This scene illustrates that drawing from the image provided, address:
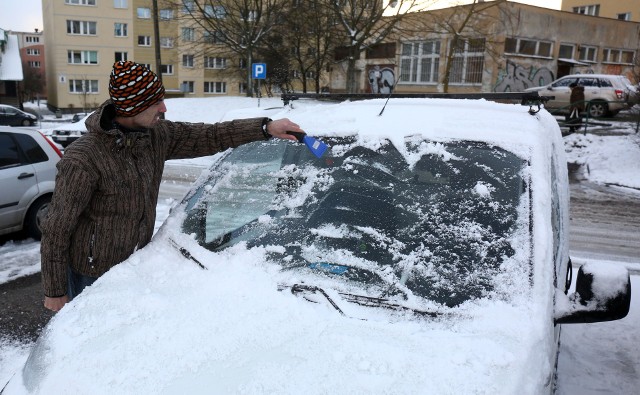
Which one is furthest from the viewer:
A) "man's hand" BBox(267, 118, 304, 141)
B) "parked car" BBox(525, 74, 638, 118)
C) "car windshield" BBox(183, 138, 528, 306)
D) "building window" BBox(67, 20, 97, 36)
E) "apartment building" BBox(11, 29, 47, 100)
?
"apartment building" BBox(11, 29, 47, 100)

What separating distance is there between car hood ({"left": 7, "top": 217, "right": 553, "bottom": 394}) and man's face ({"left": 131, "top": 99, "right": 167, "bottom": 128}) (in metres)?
0.79

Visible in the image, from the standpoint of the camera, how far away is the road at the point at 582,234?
4.66 m

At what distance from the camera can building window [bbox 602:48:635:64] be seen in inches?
1272

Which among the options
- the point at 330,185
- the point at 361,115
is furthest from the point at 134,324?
the point at 361,115

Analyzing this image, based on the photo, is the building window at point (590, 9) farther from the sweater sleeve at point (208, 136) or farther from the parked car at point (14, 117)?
the sweater sleeve at point (208, 136)

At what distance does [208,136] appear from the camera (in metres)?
2.72

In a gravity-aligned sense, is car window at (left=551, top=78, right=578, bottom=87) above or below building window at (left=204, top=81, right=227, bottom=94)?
above

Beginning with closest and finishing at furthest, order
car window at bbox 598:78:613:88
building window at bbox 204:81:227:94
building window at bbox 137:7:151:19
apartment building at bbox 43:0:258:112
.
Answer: car window at bbox 598:78:613:88 → apartment building at bbox 43:0:258:112 → building window at bbox 137:7:151:19 → building window at bbox 204:81:227:94

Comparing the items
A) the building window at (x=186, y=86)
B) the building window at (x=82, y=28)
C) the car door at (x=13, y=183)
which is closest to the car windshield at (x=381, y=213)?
the car door at (x=13, y=183)

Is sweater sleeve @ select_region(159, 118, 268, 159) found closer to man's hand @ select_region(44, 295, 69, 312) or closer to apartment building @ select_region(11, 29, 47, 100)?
man's hand @ select_region(44, 295, 69, 312)

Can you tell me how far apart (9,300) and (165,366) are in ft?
14.1

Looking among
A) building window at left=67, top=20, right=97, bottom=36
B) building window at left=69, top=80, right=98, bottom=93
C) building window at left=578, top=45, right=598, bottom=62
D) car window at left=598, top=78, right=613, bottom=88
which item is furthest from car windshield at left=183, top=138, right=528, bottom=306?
building window at left=67, top=20, right=97, bottom=36

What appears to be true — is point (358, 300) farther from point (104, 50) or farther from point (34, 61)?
point (34, 61)

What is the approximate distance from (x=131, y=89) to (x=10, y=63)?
203ft
